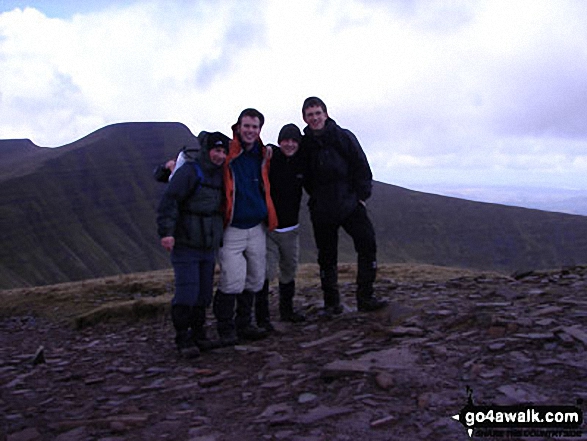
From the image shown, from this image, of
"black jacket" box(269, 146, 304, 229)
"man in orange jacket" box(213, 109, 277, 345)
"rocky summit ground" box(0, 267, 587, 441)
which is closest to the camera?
"rocky summit ground" box(0, 267, 587, 441)

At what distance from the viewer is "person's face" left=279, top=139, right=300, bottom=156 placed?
255 inches

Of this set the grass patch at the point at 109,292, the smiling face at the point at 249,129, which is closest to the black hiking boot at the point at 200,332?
the smiling face at the point at 249,129

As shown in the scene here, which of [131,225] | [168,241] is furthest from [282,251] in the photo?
[131,225]

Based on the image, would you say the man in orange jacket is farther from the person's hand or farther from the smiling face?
the person's hand

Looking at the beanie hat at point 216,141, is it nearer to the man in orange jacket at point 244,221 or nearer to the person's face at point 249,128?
the man in orange jacket at point 244,221

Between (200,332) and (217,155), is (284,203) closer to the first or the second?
(217,155)

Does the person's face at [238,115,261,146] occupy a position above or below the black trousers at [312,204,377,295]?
above

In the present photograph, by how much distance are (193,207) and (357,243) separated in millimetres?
2217

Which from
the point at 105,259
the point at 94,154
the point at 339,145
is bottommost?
the point at 105,259

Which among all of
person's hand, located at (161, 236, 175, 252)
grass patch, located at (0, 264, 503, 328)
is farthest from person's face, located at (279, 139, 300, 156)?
grass patch, located at (0, 264, 503, 328)

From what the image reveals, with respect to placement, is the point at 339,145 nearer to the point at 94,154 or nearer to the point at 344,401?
the point at 344,401

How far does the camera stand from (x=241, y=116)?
605cm

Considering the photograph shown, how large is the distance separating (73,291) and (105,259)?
227ft

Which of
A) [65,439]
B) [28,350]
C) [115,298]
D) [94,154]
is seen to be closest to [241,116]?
[65,439]
